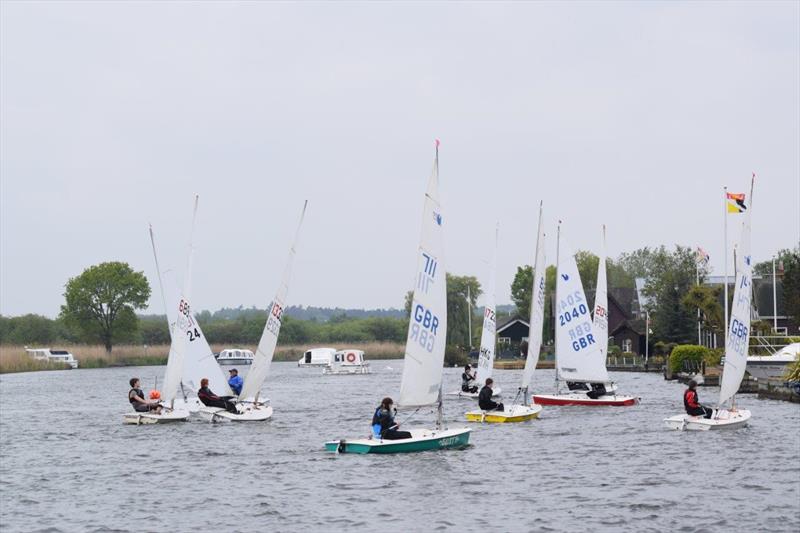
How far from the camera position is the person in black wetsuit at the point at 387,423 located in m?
29.3

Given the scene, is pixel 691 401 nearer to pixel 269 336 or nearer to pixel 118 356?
pixel 269 336

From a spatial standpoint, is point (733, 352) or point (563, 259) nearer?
point (733, 352)

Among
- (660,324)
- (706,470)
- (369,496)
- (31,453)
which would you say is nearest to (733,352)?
(706,470)

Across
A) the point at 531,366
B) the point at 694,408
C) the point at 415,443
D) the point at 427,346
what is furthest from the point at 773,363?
the point at 415,443

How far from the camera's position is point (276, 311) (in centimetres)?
4153

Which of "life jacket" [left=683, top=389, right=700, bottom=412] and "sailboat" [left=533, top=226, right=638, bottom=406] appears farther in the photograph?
"sailboat" [left=533, top=226, right=638, bottom=406]

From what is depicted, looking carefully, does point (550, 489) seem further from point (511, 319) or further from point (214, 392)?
point (511, 319)

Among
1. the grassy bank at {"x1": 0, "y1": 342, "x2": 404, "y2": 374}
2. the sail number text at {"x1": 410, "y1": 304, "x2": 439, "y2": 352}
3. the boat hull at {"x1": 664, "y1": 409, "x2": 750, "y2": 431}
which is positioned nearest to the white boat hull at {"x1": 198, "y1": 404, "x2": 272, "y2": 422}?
the sail number text at {"x1": 410, "y1": 304, "x2": 439, "y2": 352}

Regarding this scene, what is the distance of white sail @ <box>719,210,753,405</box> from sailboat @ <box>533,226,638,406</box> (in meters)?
10.9

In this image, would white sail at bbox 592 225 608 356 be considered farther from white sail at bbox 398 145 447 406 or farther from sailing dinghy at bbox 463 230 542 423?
white sail at bbox 398 145 447 406

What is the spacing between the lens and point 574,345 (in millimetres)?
46406

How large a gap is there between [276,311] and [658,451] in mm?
15786

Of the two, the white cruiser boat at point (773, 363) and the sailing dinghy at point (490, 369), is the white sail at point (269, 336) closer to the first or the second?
the sailing dinghy at point (490, 369)

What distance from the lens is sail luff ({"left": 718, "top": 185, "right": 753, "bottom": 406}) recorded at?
34.9 meters
